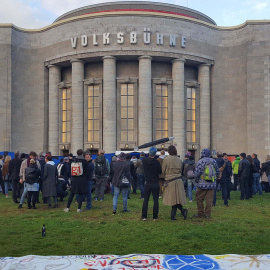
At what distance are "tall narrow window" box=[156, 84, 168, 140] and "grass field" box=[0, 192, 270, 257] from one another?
23168 mm

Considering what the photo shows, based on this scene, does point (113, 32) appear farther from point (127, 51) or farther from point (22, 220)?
point (22, 220)

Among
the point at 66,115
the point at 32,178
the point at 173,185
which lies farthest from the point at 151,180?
the point at 66,115

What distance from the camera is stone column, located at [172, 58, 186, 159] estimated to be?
36.2 m

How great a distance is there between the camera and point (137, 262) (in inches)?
272

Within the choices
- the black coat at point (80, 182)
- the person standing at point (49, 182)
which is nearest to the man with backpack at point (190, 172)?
the black coat at point (80, 182)

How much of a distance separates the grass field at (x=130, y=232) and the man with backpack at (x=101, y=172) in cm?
200

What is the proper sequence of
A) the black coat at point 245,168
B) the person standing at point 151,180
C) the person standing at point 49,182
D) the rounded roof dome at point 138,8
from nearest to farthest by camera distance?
the person standing at point 151,180 < the person standing at point 49,182 < the black coat at point 245,168 < the rounded roof dome at point 138,8

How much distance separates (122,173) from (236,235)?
4.85 meters

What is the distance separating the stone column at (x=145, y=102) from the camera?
35.5 meters

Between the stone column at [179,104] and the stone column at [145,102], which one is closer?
the stone column at [145,102]

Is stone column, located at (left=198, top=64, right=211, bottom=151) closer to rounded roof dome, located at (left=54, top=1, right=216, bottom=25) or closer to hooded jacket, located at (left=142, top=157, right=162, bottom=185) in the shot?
rounded roof dome, located at (left=54, top=1, right=216, bottom=25)

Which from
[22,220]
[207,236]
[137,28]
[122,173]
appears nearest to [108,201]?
[122,173]

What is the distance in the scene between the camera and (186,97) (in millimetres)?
38219

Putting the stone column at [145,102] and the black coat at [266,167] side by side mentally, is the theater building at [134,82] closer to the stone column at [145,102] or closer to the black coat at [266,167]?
the stone column at [145,102]
